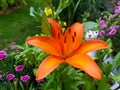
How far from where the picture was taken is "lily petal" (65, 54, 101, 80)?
5.68 ft

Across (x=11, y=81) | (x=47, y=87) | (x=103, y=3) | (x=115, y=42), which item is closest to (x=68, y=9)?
(x=103, y=3)

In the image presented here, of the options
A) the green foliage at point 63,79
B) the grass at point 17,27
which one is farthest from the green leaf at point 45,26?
the grass at point 17,27

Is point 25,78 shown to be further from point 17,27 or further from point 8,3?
point 8,3

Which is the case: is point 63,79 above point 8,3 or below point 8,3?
above

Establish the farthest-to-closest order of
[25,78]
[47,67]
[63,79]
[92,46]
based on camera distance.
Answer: [25,78] → [63,79] → [92,46] → [47,67]

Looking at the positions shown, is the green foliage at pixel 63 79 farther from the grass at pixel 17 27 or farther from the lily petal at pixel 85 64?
the grass at pixel 17 27

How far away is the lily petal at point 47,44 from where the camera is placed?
72.8 inches

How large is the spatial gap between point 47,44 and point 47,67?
17cm

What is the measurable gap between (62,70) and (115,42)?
1.45 m

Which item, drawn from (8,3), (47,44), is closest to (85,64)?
(47,44)

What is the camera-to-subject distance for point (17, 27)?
19.6 ft

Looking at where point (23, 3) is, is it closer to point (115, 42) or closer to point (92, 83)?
point (115, 42)

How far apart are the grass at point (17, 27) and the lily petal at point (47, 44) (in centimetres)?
346

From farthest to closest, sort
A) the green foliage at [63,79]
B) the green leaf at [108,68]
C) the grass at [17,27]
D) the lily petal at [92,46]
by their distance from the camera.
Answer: the grass at [17,27] → the green leaf at [108,68] → the green foliage at [63,79] → the lily petal at [92,46]
